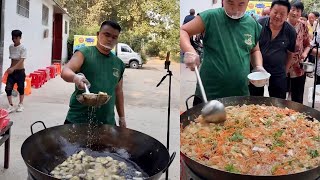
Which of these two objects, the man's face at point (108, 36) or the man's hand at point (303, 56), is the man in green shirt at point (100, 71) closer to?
the man's face at point (108, 36)

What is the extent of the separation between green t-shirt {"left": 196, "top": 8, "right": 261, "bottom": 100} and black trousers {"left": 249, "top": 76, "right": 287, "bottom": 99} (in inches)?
4.0

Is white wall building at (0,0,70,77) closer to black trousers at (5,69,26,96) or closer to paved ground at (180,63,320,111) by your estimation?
black trousers at (5,69,26,96)

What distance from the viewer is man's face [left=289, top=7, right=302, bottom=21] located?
1110 mm

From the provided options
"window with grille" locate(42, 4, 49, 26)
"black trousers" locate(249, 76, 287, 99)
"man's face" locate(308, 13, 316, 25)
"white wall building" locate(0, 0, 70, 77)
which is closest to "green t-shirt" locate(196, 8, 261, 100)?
"black trousers" locate(249, 76, 287, 99)

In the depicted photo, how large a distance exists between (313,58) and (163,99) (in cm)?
58

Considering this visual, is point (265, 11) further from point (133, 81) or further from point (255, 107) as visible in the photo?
point (133, 81)

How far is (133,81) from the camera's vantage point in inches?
52.6

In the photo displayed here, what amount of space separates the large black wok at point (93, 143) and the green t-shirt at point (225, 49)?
305 millimetres

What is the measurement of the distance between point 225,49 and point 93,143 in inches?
24.6

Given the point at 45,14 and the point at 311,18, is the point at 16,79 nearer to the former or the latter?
the point at 45,14

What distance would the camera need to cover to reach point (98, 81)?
1225 mm

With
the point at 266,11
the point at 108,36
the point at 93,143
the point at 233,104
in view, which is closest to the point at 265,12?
the point at 266,11

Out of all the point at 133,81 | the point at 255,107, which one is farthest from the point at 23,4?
the point at 255,107

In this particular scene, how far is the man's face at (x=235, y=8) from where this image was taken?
1.04 metres
